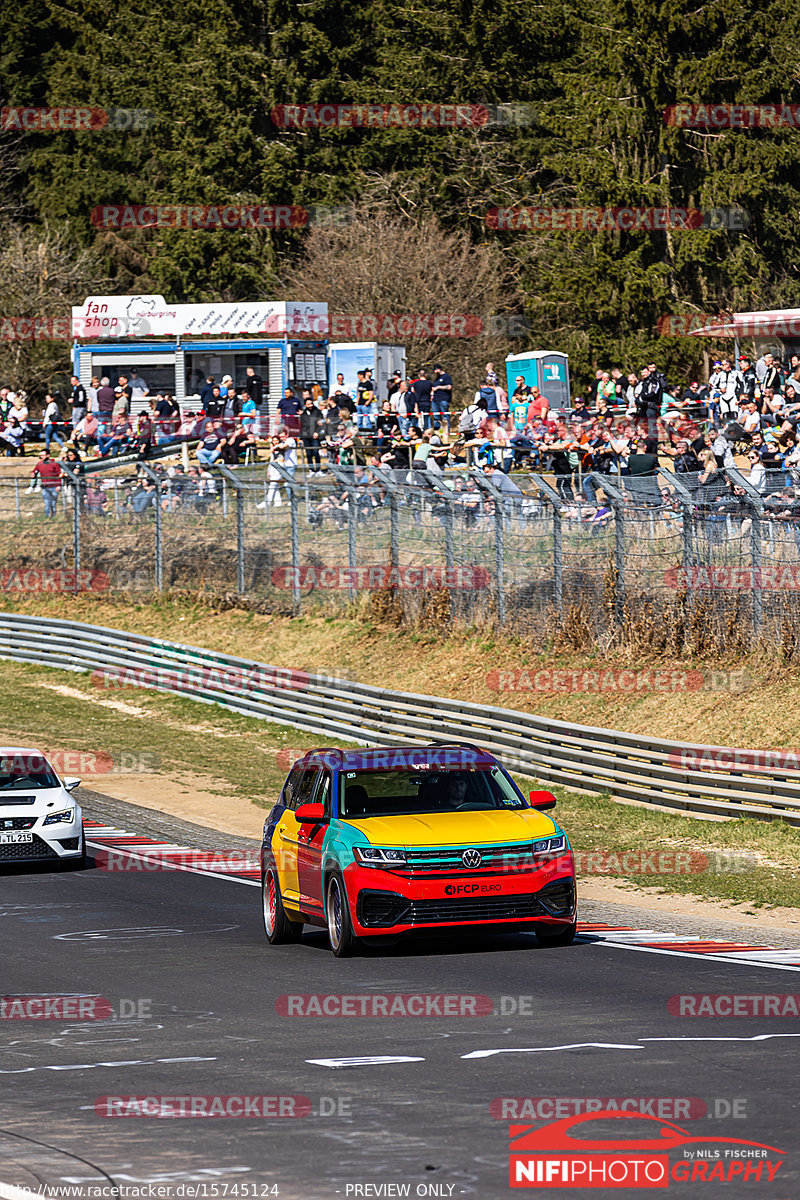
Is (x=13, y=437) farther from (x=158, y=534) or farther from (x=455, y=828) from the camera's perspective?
(x=455, y=828)

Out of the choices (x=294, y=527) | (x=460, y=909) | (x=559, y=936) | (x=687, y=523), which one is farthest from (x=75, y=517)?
(x=460, y=909)

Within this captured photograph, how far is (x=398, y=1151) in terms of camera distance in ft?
24.5

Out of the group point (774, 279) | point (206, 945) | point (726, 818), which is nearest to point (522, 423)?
point (726, 818)

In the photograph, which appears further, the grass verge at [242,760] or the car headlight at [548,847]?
the grass verge at [242,760]

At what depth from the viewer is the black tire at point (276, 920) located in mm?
14633

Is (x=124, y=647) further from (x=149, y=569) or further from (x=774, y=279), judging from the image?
(x=774, y=279)

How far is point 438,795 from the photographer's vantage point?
14.0 m

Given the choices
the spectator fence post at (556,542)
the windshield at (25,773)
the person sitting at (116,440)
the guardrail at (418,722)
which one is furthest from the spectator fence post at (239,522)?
the windshield at (25,773)

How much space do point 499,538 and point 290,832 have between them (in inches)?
546

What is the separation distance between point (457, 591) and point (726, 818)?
10.5 metres

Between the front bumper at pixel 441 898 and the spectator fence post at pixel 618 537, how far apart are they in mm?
12550

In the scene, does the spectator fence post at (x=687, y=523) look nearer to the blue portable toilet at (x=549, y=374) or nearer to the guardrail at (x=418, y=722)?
the guardrail at (x=418, y=722)

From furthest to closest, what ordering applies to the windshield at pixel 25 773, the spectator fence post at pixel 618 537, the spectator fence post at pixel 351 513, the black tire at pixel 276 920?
the spectator fence post at pixel 351 513, the spectator fence post at pixel 618 537, the windshield at pixel 25 773, the black tire at pixel 276 920

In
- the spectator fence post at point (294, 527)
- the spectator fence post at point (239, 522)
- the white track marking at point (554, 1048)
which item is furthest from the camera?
the spectator fence post at point (239, 522)
